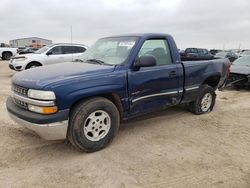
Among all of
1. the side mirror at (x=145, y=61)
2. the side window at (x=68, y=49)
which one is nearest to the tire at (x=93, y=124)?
the side mirror at (x=145, y=61)

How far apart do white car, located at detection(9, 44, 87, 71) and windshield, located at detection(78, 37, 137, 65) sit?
7.17m

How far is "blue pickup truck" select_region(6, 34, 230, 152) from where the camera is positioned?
10.8 ft

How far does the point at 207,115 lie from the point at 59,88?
3824 millimetres

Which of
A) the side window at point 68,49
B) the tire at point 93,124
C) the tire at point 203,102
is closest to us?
the tire at point 93,124

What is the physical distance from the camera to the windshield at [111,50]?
4.21 metres

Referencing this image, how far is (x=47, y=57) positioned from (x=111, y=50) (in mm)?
7872

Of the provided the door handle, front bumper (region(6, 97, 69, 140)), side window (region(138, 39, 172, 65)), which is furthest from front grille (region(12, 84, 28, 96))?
the door handle

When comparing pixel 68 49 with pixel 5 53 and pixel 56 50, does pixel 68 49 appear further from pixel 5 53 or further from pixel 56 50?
pixel 5 53

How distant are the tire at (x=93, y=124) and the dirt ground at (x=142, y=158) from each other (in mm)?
181

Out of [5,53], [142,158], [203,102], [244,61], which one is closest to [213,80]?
[203,102]

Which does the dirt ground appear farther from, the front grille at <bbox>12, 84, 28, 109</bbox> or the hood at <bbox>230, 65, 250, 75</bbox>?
the hood at <bbox>230, 65, 250, 75</bbox>

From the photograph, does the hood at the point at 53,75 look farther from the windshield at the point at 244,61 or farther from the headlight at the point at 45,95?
the windshield at the point at 244,61

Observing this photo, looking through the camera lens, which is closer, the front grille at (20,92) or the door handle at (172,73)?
the front grille at (20,92)

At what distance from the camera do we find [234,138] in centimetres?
445
